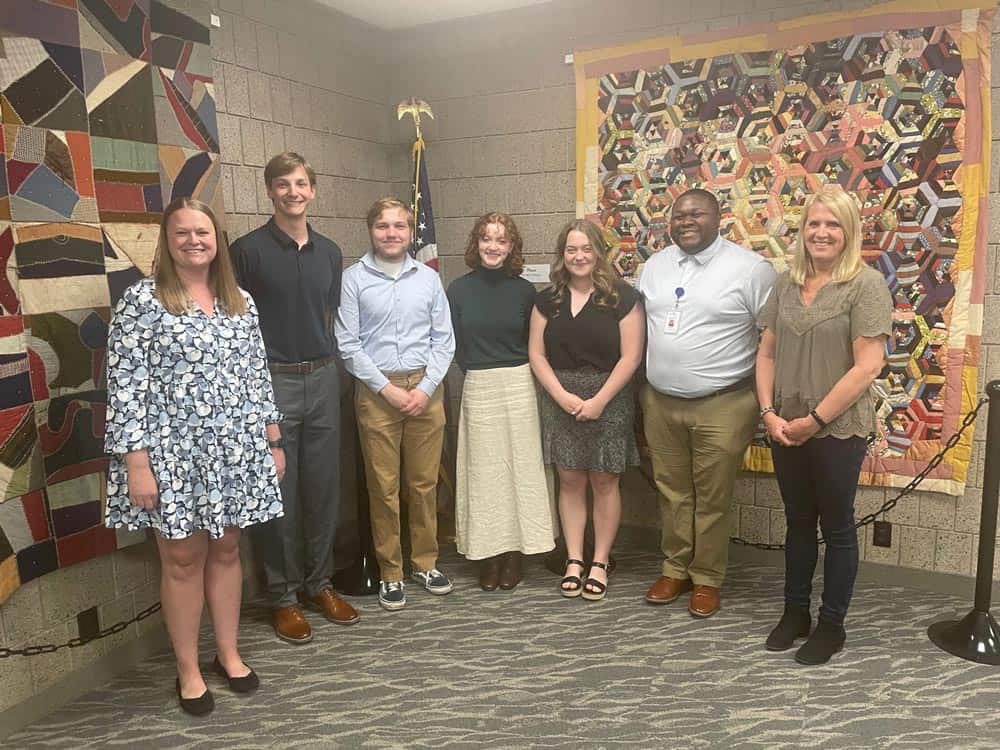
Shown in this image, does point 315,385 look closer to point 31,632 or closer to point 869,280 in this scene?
point 31,632

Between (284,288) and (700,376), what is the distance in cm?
155

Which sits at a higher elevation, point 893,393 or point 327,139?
point 327,139

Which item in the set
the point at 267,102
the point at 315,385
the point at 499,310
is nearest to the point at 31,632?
the point at 315,385

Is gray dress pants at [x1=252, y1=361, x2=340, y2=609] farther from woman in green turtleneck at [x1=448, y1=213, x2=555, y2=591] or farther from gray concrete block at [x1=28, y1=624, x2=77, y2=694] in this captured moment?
gray concrete block at [x1=28, y1=624, x2=77, y2=694]

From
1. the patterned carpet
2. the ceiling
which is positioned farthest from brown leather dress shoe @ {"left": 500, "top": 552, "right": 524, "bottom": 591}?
the ceiling

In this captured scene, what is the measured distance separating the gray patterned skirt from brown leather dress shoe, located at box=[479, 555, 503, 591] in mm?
537

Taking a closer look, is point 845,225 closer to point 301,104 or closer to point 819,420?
point 819,420

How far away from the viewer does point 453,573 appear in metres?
3.55

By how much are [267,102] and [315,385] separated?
1.36m

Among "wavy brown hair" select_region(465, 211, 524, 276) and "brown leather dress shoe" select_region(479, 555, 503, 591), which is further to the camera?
"brown leather dress shoe" select_region(479, 555, 503, 591)

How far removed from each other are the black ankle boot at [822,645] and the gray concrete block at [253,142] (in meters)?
2.83

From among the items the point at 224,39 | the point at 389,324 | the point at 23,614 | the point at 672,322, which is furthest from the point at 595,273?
the point at 23,614

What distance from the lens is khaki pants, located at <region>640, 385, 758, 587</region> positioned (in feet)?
9.72

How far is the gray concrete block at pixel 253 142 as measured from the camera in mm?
3305
